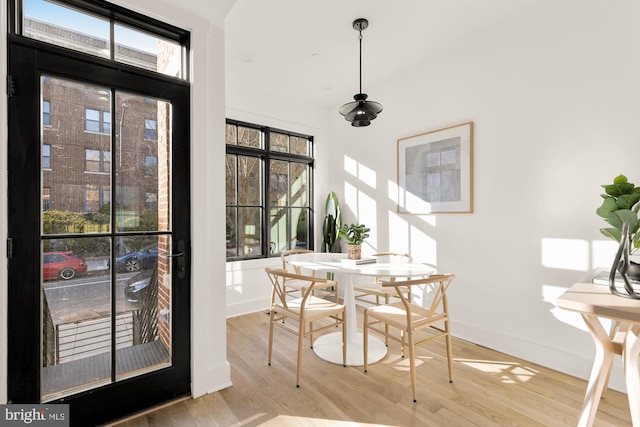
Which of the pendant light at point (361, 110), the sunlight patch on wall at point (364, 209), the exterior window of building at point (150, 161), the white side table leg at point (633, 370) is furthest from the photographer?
the sunlight patch on wall at point (364, 209)

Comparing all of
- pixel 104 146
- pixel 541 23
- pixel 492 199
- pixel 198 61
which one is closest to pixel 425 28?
pixel 541 23

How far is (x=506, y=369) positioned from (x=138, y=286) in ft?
9.14

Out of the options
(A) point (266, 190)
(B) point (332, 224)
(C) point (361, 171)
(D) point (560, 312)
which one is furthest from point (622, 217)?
(A) point (266, 190)

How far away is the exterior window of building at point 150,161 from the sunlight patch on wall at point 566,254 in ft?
9.91

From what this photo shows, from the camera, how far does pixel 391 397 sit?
214cm

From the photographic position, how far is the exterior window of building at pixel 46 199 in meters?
1.64

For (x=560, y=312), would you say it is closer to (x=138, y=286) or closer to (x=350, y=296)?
(x=350, y=296)

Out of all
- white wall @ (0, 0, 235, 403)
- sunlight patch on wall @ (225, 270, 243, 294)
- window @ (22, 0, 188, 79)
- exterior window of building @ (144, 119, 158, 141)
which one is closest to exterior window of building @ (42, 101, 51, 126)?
window @ (22, 0, 188, 79)

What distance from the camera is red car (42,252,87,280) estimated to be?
1.65 meters

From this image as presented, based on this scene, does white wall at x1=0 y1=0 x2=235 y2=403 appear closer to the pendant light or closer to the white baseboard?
the pendant light

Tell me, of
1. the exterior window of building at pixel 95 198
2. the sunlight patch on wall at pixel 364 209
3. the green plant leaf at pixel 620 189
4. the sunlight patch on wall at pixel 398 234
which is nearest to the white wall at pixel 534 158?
the sunlight patch on wall at pixel 398 234

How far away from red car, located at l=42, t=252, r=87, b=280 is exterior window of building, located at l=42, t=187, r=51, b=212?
0.24m

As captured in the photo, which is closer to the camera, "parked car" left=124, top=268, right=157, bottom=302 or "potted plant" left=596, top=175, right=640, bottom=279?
"potted plant" left=596, top=175, right=640, bottom=279

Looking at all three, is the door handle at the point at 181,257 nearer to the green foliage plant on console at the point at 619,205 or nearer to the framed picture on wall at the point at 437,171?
the green foliage plant on console at the point at 619,205
